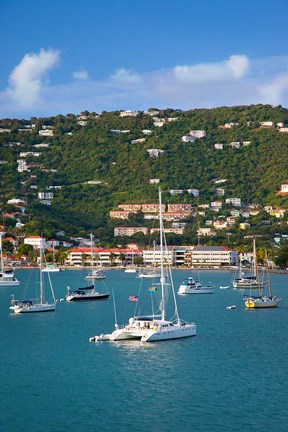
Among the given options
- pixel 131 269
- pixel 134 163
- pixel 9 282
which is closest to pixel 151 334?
pixel 9 282

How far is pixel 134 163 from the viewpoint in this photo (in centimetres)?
17138

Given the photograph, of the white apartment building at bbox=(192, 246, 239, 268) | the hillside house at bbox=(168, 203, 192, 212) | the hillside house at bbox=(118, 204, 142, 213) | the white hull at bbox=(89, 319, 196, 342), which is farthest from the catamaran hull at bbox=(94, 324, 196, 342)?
the hillside house at bbox=(168, 203, 192, 212)

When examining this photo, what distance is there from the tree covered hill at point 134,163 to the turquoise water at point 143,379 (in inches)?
3822

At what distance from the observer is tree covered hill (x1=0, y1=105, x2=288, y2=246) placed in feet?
510

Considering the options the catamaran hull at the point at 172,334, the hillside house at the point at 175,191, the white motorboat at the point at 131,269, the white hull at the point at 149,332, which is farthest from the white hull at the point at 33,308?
the hillside house at the point at 175,191

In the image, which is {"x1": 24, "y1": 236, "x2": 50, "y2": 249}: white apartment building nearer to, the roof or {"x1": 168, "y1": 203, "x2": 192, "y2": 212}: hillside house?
the roof

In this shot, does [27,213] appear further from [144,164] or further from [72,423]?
[72,423]

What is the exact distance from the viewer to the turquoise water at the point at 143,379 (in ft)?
82.1

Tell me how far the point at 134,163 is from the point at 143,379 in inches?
5601

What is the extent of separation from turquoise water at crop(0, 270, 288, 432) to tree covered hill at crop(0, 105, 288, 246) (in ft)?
319

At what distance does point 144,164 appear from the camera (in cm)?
16975

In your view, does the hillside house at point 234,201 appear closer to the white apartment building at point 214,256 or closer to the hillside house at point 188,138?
the hillside house at point 188,138

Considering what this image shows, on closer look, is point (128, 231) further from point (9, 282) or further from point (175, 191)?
point (9, 282)

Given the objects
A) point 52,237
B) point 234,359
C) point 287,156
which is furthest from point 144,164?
point 234,359
